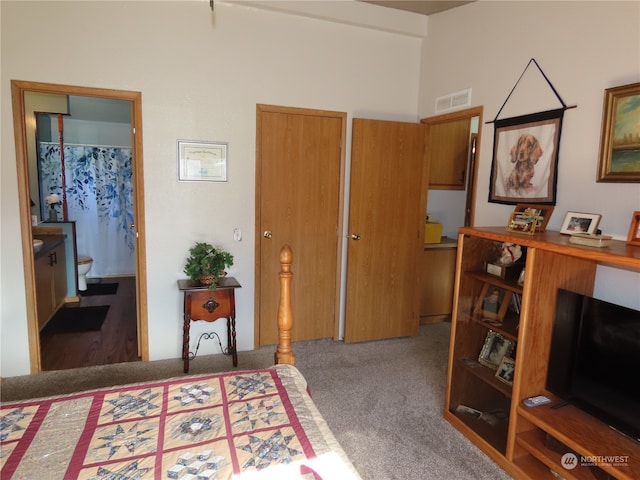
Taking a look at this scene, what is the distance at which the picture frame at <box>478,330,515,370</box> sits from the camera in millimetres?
2350

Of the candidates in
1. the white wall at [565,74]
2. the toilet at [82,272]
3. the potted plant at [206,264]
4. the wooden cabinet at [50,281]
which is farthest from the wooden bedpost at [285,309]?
the toilet at [82,272]

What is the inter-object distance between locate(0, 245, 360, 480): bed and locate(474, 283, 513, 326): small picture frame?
50.4 inches

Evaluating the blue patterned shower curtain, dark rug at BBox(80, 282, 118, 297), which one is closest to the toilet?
dark rug at BBox(80, 282, 118, 297)

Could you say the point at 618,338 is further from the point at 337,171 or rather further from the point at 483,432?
the point at 337,171

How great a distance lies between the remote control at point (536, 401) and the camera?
2012 mm

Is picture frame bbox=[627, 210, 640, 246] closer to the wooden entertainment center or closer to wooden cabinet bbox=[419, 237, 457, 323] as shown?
the wooden entertainment center

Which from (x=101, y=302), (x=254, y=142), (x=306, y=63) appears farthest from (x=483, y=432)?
(x=101, y=302)

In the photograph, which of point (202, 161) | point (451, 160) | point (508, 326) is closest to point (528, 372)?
point (508, 326)

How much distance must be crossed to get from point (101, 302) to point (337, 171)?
130 inches

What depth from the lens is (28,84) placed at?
2691 millimetres

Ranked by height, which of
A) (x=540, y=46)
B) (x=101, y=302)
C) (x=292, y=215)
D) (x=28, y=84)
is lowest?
(x=101, y=302)

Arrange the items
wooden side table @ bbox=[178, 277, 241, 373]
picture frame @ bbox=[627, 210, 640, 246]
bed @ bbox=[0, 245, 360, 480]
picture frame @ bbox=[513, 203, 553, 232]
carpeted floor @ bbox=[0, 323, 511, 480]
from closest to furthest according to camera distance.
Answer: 1. bed @ bbox=[0, 245, 360, 480]
2. picture frame @ bbox=[627, 210, 640, 246]
3. carpeted floor @ bbox=[0, 323, 511, 480]
4. picture frame @ bbox=[513, 203, 553, 232]
5. wooden side table @ bbox=[178, 277, 241, 373]

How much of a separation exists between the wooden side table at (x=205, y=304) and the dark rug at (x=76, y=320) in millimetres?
1497

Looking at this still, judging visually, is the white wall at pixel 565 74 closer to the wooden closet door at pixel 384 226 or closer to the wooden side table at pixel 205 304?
the wooden closet door at pixel 384 226
